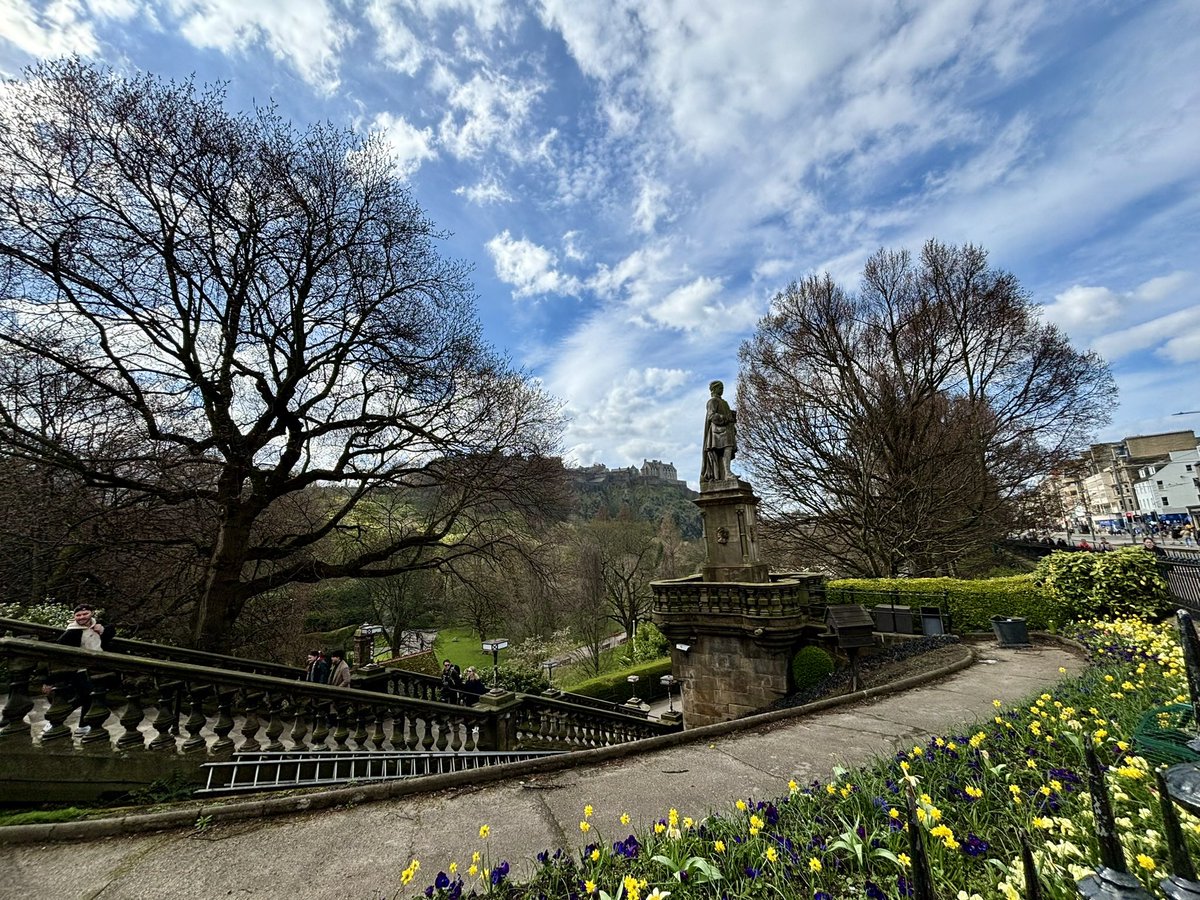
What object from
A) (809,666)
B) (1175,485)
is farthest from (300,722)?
(1175,485)

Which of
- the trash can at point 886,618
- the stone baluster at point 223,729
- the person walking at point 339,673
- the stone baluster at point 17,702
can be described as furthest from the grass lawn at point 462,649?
the stone baluster at point 17,702

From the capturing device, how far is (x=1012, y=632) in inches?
421

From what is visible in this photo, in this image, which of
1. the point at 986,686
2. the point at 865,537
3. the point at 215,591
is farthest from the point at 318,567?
the point at 865,537

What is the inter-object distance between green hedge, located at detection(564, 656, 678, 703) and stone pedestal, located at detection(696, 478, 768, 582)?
9.77 metres

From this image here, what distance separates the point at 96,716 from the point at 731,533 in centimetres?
1144

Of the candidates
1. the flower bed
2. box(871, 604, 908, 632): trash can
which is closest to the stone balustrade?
the flower bed

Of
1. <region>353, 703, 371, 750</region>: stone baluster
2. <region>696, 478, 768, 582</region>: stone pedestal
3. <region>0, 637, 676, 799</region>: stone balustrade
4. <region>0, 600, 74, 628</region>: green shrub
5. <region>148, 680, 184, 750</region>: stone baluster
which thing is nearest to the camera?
<region>0, 637, 676, 799</region>: stone balustrade

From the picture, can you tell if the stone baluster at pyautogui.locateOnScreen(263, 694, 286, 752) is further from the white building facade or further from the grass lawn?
the white building facade

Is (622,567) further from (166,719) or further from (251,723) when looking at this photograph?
(166,719)

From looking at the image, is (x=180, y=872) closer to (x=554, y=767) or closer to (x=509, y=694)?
(x=554, y=767)

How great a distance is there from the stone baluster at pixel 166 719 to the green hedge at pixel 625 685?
619 inches

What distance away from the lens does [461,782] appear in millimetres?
4723

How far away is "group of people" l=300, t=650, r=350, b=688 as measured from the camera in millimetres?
8133

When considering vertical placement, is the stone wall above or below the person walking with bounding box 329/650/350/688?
below
